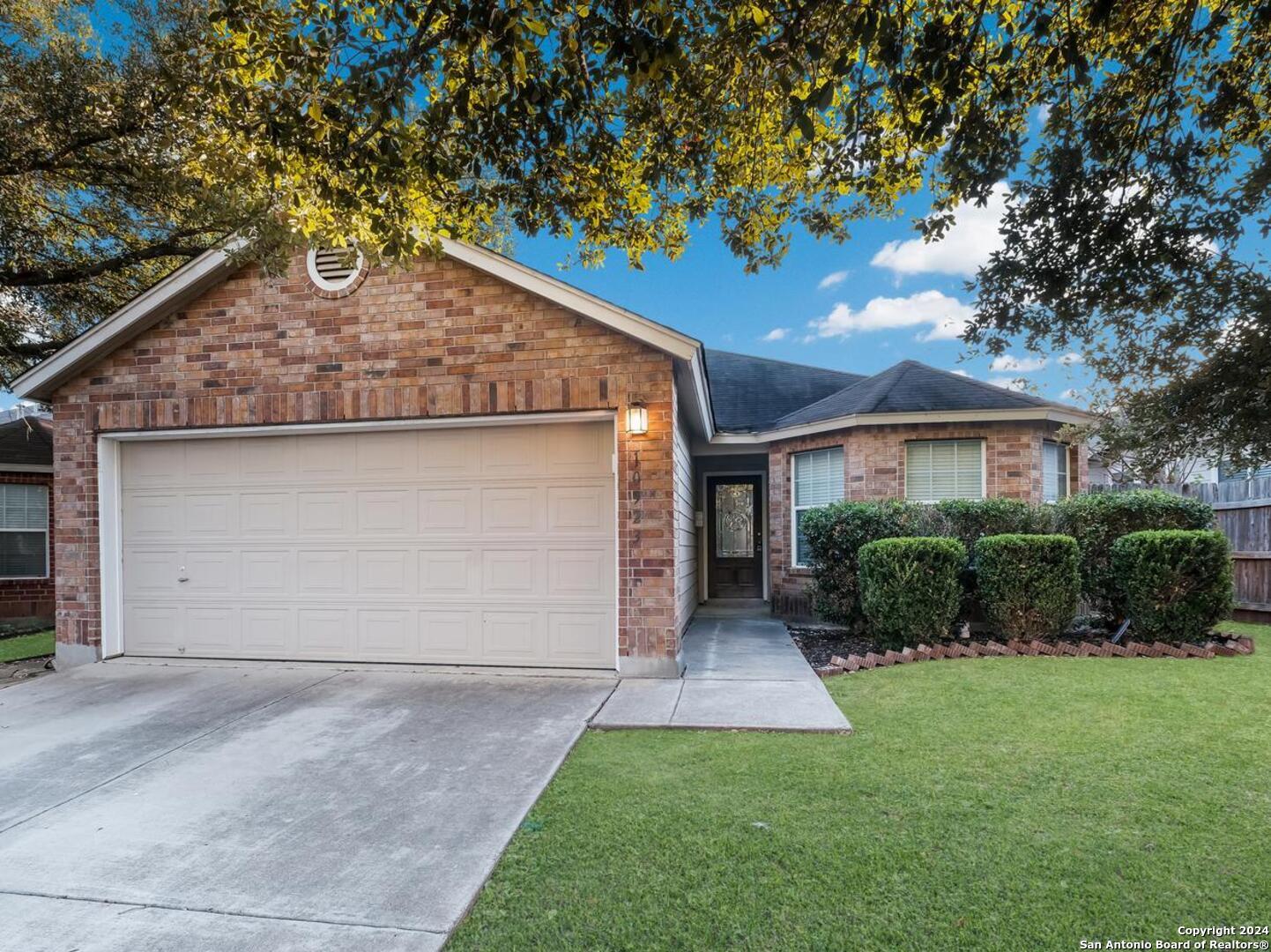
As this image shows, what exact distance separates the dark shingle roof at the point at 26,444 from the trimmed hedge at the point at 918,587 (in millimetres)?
12980

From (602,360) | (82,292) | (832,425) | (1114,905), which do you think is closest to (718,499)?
(832,425)

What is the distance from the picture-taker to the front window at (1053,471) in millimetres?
10117

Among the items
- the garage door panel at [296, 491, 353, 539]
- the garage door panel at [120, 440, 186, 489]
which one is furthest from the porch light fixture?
the garage door panel at [120, 440, 186, 489]

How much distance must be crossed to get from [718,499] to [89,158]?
10.5m

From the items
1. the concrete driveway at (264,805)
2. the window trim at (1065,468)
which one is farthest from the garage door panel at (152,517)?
the window trim at (1065,468)

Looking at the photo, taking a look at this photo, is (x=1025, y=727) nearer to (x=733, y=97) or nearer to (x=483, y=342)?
(x=733, y=97)

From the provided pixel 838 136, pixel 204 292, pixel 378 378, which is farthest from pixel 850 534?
pixel 204 292

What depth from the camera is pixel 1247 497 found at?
1091 centimetres

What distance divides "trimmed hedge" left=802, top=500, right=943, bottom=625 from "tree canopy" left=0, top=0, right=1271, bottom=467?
428 centimetres

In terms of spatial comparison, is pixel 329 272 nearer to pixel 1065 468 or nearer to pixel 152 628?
pixel 152 628

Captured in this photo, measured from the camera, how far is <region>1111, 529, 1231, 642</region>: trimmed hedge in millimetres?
7527

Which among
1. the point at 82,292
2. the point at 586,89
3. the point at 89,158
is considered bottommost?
the point at 586,89

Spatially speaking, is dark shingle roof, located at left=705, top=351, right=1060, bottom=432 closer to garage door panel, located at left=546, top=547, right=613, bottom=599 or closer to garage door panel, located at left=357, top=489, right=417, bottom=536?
garage door panel, located at left=546, top=547, right=613, bottom=599

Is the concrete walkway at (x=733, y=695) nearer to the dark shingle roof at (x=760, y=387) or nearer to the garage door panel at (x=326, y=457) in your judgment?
the garage door panel at (x=326, y=457)
